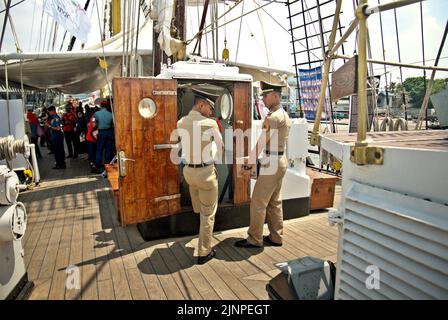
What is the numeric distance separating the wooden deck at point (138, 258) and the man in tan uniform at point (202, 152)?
390 mm

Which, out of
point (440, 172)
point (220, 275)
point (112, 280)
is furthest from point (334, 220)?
point (112, 280)

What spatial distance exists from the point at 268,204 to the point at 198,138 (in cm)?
131

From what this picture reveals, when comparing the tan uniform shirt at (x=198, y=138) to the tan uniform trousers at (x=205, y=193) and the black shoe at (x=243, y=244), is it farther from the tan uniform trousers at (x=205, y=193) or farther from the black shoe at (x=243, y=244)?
the black shoe at (x=243, y=244)

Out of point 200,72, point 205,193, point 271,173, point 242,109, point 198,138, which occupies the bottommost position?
point 205,193

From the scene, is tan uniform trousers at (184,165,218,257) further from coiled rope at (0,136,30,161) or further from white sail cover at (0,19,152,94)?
white sail cover at (0,19,152,94)

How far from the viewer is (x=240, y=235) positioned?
420 centimetres

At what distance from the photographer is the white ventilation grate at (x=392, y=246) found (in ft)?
4.13

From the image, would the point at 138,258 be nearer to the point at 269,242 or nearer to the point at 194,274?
the point at 194,274

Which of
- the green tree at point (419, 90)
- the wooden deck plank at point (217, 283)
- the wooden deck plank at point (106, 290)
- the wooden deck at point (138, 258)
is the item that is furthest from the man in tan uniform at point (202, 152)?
the green tree at point (419, 90)

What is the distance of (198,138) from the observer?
10.4 feet

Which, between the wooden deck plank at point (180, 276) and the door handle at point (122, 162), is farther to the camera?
the door handle at point (122, 162)

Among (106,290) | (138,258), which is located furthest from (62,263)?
(106,290)

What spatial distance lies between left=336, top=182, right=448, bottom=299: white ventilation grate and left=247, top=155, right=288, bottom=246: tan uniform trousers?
184 cm
